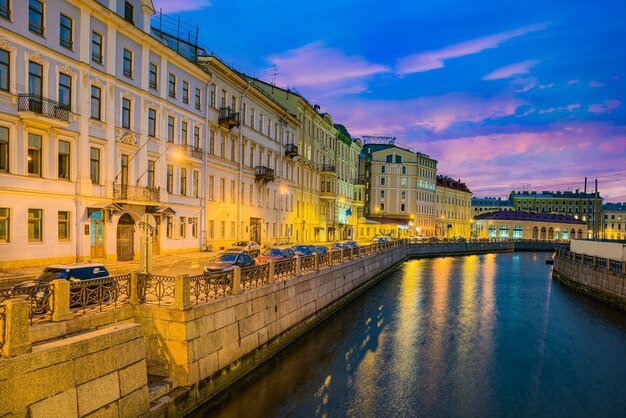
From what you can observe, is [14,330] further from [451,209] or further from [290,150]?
[451,209]

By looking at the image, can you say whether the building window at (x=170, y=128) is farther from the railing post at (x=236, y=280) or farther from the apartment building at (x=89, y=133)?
the railing post at (x=236, y=280)

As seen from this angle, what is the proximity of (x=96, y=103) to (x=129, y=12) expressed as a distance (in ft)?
21.8

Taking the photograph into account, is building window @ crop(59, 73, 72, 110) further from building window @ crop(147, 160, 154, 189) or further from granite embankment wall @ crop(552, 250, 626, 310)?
granite embankment wall @ crop(552, 250, 626, 310)

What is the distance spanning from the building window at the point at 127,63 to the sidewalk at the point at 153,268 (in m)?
11.3

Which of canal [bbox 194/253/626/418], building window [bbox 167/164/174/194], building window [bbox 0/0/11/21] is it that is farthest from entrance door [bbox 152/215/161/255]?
building window [bbox 0/0/11/21]

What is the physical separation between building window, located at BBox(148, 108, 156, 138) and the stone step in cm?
2132

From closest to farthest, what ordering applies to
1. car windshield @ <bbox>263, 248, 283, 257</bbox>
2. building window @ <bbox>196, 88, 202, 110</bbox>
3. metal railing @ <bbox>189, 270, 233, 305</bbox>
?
1. metal railing @ <bbox>189, 270, 233, 305</bbox>
2. car windshield @ <bbox>263, 248, 283, 257</bbox>
3. building window @ <bbox>196, 88, 202, 110</bbox>

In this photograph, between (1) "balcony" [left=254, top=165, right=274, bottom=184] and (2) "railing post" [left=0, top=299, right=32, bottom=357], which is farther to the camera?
(1) "balcony" [left=254, top=165, right=274, bottom=184]

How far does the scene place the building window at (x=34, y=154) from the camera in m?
21.3

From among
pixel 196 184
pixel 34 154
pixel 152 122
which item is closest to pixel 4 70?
pixel 34 154

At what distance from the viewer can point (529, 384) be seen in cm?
1576

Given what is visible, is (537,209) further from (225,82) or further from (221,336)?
(221,336)

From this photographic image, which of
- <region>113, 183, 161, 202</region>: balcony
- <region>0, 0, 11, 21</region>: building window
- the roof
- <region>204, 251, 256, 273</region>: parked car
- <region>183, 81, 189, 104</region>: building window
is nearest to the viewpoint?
<region>0, 0, 11, 21</region>: building window

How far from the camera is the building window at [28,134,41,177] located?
70.0ft
